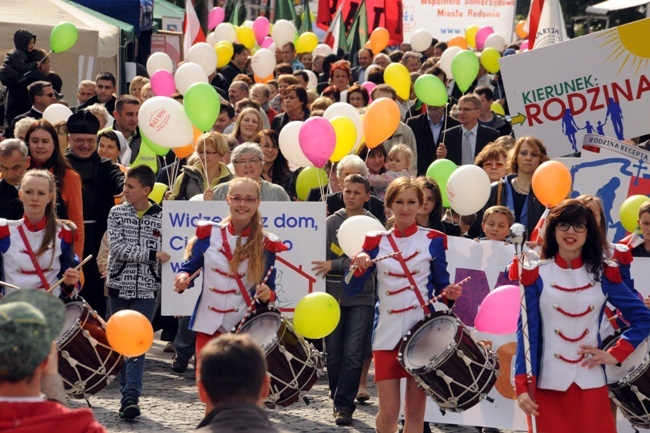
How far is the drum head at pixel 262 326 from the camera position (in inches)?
289

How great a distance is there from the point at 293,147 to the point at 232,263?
331 centimetres

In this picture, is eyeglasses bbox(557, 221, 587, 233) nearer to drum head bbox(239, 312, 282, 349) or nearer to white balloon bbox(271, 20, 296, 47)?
drum head bbox(239, 312, 282, 349)

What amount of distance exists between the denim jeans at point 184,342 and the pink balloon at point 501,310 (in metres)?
3.14

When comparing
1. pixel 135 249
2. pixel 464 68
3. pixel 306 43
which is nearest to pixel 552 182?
pixel 135 249

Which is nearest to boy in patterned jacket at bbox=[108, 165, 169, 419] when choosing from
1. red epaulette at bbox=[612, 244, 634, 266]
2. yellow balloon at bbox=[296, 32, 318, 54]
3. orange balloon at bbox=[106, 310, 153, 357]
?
orange balloon at bbox=[106, 310, 153, 357]

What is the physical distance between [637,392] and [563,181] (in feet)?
7.35

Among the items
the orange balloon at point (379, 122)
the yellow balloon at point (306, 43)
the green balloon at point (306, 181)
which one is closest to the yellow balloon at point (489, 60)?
the yellow balloon at point (306, 43)

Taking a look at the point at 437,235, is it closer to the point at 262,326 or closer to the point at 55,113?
the point at 262,326

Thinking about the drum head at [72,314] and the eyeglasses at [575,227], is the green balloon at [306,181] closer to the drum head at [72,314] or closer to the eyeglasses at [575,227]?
the drum head at [72,314]

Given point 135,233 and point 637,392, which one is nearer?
point 637,392

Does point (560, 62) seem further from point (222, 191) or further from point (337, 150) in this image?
point (222, 191)

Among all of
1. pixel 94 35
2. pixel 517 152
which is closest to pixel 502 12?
pixel 94 35

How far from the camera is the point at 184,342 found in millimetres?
10539

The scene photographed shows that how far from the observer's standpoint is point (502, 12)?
2978 cm
